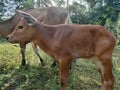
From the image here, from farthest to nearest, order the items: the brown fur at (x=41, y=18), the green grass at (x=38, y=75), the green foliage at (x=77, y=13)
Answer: the green foliage at (x=77, y=13) → the brown fur at (x=41, y=18) → the green grass at (x=38, y=75)

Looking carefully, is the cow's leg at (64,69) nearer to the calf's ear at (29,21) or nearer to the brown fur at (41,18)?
the calf's ear at (29,21)

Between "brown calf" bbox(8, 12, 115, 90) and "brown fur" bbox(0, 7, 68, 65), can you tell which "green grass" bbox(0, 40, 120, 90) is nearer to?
"brown fur" bbox(0, 7, 68, 65)

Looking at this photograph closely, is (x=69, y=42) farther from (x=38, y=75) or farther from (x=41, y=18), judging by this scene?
(x=41, y=18)

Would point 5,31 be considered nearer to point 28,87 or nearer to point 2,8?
point 28,87

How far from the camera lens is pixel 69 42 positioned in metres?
5.21

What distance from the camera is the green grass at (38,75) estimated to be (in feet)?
20.1

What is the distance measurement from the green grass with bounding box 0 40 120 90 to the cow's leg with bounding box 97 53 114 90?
3.29 ft

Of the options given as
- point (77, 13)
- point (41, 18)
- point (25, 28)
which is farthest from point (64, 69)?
point (77, 13)

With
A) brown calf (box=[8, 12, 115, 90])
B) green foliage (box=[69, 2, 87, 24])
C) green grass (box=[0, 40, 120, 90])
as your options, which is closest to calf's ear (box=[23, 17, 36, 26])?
brown calf (box=[8, 12, 115, 90])

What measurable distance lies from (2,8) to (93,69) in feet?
38.1

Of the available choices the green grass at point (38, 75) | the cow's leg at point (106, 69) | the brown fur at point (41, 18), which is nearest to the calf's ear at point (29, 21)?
the cow's leg at point (106, 69)

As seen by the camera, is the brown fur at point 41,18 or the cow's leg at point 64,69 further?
the brown fur at point 41,18

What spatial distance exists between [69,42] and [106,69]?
2.69 ft

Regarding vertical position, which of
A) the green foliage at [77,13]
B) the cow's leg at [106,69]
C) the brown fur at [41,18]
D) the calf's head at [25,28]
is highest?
the calf's head at [25,28]
